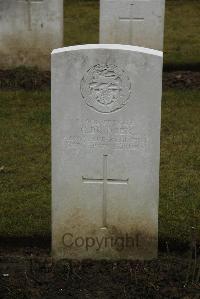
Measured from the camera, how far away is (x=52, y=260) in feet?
18.1

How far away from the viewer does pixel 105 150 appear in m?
5.36

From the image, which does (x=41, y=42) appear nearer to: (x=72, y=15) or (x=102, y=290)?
(x=72, y=15)

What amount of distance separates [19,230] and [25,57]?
5409mm

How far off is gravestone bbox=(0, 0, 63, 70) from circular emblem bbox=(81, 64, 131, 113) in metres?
5.68

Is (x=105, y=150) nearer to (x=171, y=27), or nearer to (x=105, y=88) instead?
(x=105, y=88)

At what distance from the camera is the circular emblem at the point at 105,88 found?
523 centimetres

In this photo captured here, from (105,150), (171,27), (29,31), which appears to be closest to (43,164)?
(105,150)

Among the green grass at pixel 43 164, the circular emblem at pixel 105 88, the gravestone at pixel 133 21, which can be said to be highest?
the gravestone at pixel 133 21

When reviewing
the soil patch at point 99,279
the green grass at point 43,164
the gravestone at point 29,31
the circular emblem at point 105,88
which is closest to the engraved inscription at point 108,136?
the circular emblem at point 105,88

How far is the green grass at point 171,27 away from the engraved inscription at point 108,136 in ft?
21.5

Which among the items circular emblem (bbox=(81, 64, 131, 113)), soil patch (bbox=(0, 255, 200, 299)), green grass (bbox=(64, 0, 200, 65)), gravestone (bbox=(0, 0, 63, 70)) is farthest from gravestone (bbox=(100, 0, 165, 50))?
soil patch (bbox=(0, 255, 200, 299))

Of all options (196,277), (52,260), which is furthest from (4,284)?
(196,277)

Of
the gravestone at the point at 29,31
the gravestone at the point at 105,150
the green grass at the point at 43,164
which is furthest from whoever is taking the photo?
the gravestone at the point at 29,31

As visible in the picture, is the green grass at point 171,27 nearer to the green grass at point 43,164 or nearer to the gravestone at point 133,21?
the gravestone at point 133,21
